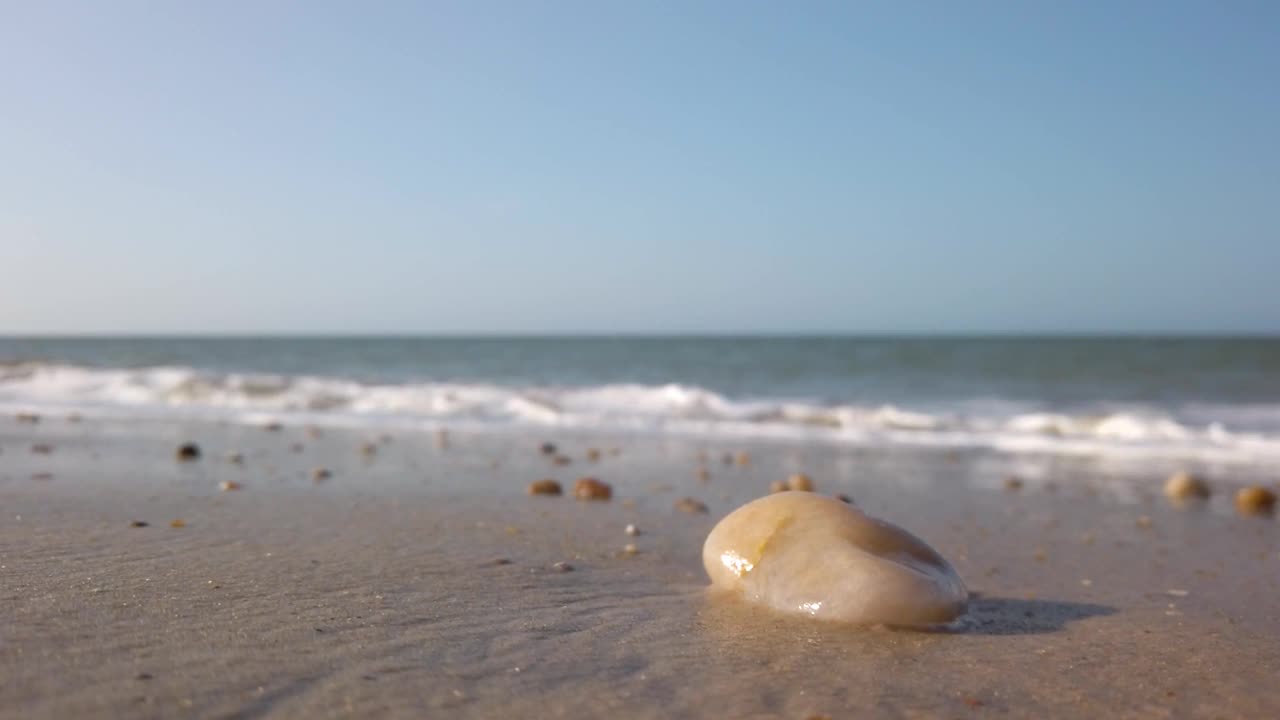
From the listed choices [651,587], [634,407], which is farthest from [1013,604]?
[634,407]

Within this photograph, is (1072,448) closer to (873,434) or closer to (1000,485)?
(873,434)

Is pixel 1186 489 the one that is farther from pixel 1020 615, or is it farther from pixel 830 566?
pixel 830 566

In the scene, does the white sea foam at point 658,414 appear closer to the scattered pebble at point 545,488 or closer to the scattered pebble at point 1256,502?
the scattered pebble at point 1256,502

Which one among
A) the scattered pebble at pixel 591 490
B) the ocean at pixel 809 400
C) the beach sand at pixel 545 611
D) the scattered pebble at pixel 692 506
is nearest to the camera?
the beach sand at pixel 545 611

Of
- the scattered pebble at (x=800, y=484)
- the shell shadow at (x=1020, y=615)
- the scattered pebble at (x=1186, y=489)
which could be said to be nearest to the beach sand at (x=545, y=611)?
the shell shadow at (x=1020, y=615)

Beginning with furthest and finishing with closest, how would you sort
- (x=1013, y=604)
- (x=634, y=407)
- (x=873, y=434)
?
1. (x=634, y=407)
2. (x=873, y=434)
3. (x=1013, y=604)
